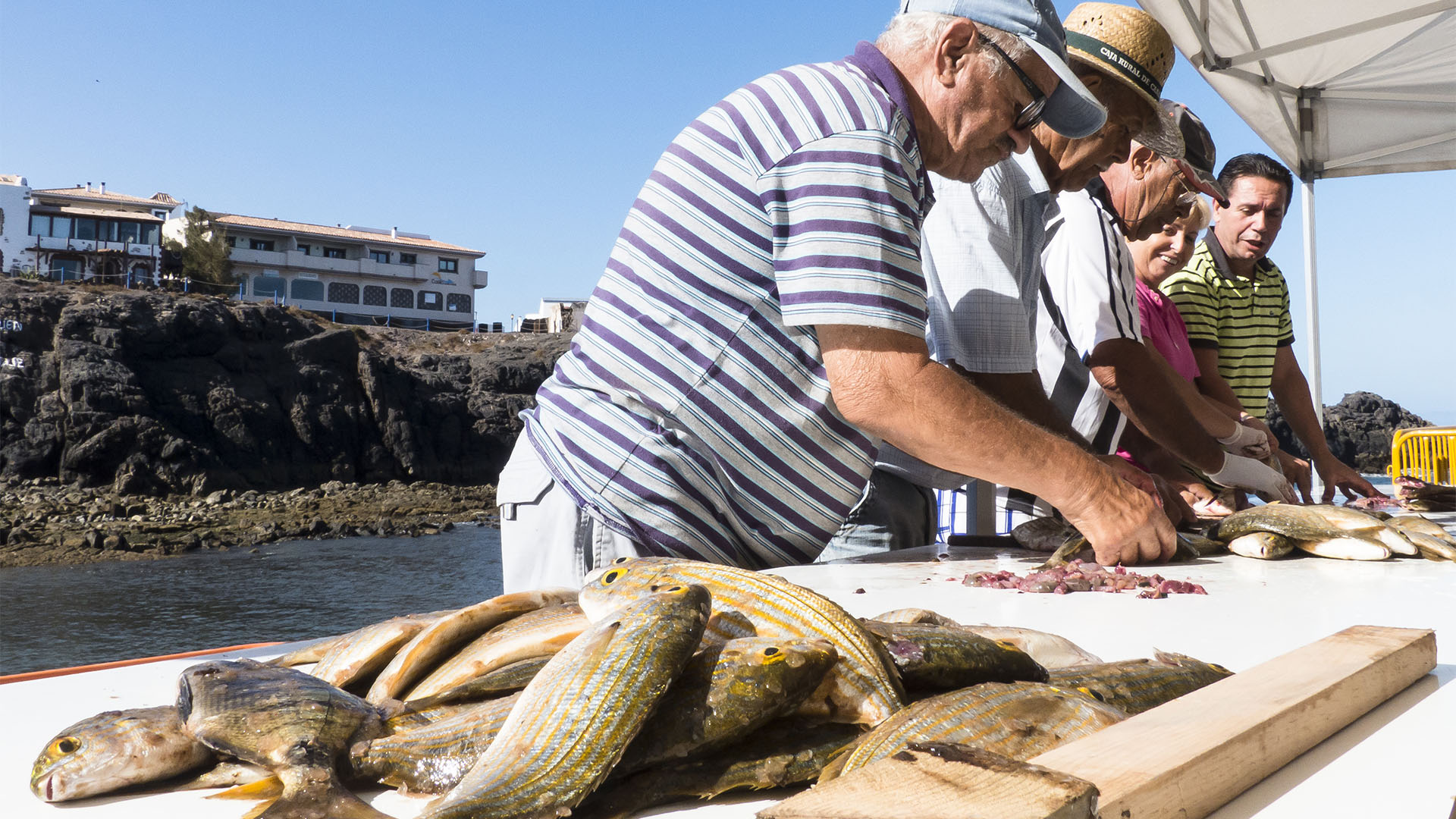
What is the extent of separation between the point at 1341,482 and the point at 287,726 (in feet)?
17.6

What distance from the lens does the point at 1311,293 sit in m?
10.0

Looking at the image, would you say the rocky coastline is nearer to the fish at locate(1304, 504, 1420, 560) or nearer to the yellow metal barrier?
the yellow metal barrier

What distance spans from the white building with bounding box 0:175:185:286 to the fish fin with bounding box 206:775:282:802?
64.3 meters

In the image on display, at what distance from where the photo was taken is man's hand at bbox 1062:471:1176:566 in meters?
2.49

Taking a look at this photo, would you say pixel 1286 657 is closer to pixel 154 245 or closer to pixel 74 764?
pixel 74 764

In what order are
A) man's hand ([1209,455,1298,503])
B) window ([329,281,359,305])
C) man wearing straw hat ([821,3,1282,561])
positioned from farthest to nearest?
window ([329,281,359,305])
man's hand ([1209,455,1298,503])
man wearing straw hat ([821,3,1282,561])

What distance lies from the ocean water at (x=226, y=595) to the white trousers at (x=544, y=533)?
1287 centimetres

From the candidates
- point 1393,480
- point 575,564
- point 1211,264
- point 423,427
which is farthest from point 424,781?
point 423,427

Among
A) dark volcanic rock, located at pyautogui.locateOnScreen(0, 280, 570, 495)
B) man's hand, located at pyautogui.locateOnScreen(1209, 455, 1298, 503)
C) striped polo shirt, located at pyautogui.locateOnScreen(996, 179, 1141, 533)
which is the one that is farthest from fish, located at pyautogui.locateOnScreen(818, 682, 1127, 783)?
dark volcanic rock, located at pyautogui.locateOnScreen(0, 280, 570, 495)

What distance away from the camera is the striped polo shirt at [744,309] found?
6.73ft

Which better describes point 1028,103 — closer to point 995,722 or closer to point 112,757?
point 995,722

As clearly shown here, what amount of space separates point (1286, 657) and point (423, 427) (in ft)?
137

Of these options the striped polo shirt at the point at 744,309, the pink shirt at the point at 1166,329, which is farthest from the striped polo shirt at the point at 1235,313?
the striped polo shirt at the point at 744,309

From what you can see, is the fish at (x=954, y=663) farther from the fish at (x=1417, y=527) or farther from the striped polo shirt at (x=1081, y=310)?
the fish at (x=1417, y=527)
